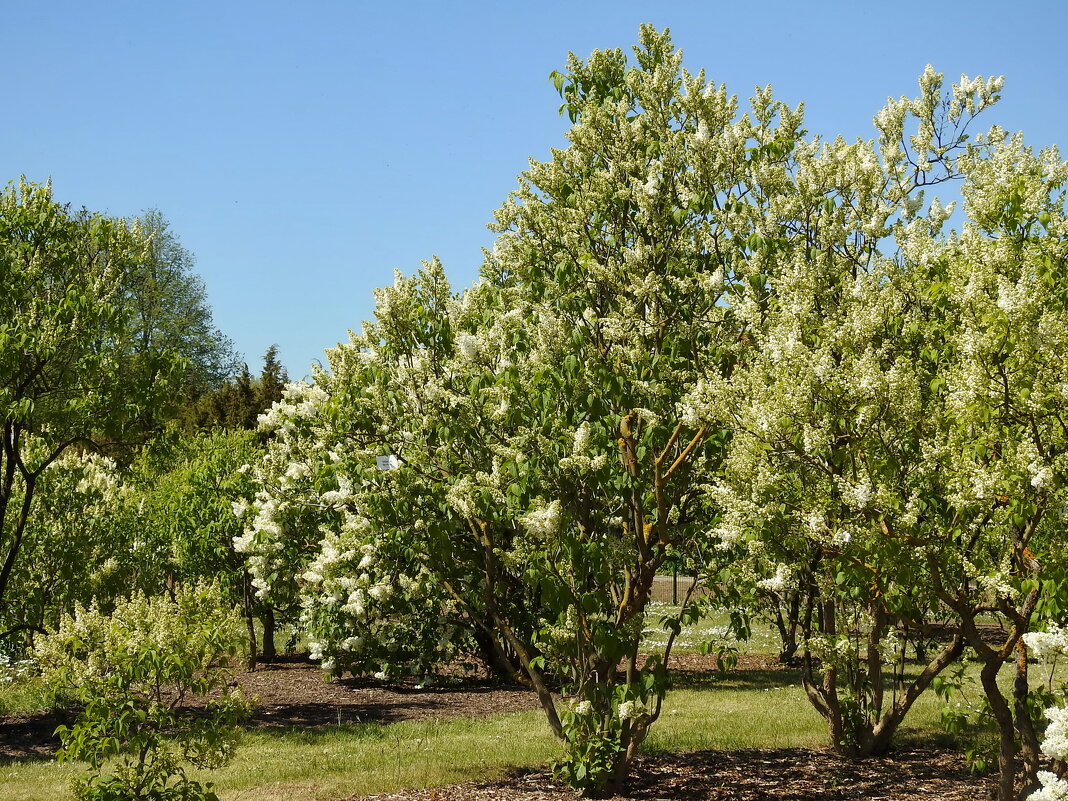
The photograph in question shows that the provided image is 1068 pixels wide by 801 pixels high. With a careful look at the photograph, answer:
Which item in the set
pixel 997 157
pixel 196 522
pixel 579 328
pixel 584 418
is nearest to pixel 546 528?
pixel 584 418

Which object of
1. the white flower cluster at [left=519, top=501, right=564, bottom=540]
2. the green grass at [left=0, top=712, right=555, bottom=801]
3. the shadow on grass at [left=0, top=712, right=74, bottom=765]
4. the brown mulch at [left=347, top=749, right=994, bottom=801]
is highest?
the white flower cluster at [left=519, top=501, right=564, bottom=540]

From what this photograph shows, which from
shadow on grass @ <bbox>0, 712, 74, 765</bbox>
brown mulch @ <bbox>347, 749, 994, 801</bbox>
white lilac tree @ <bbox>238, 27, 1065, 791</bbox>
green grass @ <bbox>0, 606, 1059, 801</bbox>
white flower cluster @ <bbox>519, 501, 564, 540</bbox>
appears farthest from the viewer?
shadow on grass @ <bbox>0, 712, 74, 765</bbox>

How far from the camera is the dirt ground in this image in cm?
758

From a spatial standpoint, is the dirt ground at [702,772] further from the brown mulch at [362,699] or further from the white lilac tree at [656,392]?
the white lilac tree at [656,392]

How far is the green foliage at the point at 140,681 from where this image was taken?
5898mm

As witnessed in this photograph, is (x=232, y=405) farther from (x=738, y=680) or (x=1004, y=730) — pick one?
(x=1004, y=730)

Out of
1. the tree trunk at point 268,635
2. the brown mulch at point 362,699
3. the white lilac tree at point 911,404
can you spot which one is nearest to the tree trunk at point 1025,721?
the white lilac tree at point 911,404

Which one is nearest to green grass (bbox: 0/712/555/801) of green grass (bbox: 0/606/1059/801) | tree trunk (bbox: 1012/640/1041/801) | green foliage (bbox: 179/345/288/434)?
green grass (bbox: 0/606/1059/801)

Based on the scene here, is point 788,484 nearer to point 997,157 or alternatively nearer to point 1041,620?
point 1041,620

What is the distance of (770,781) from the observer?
8133 millimetres

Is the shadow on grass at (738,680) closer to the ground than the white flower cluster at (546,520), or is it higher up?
closer to the ground

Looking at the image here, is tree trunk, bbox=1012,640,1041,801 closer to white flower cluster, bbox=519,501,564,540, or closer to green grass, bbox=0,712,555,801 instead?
white flower cluster, bbox=519,501,564,540

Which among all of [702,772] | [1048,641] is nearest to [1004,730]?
[1048,641]

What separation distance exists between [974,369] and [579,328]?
294 centimetres
